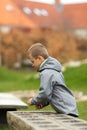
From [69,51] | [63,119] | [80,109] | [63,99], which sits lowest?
[63,119]

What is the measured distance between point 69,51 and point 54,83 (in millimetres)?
49243

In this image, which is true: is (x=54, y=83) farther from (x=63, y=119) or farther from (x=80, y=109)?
(x=80, y=109)

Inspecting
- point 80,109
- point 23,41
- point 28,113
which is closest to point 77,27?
point 23,41

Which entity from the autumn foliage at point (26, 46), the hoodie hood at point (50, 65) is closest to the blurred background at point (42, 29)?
the autumn foliage at point (26, 46)

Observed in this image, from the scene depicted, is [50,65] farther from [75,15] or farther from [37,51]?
[75,15]

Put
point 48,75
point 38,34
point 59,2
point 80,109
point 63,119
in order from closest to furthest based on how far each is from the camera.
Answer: point 63,119
point 48,75
point 80,109
point 38,34
point 59,2

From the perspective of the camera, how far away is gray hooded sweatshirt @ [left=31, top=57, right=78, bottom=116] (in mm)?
5230

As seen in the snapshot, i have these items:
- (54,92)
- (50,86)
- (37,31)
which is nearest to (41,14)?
(37,31)

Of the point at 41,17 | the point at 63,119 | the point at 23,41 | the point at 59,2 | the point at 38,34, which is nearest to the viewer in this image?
the point at 63,119

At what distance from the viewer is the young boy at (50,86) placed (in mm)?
5234

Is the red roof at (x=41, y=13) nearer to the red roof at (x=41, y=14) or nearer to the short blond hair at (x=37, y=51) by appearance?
the red roof at (x=41, y=14)

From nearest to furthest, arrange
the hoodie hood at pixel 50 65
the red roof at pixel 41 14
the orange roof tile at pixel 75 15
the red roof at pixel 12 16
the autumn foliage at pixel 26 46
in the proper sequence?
the hoodie hood at pixel 50 65, the autumn foliage at pixel 26 46, the red roof at pixel 12 16, the red roof at pixel 41 14, the orange roof tile at pixel 75 15

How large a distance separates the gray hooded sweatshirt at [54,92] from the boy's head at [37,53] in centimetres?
8

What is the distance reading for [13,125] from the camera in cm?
527
